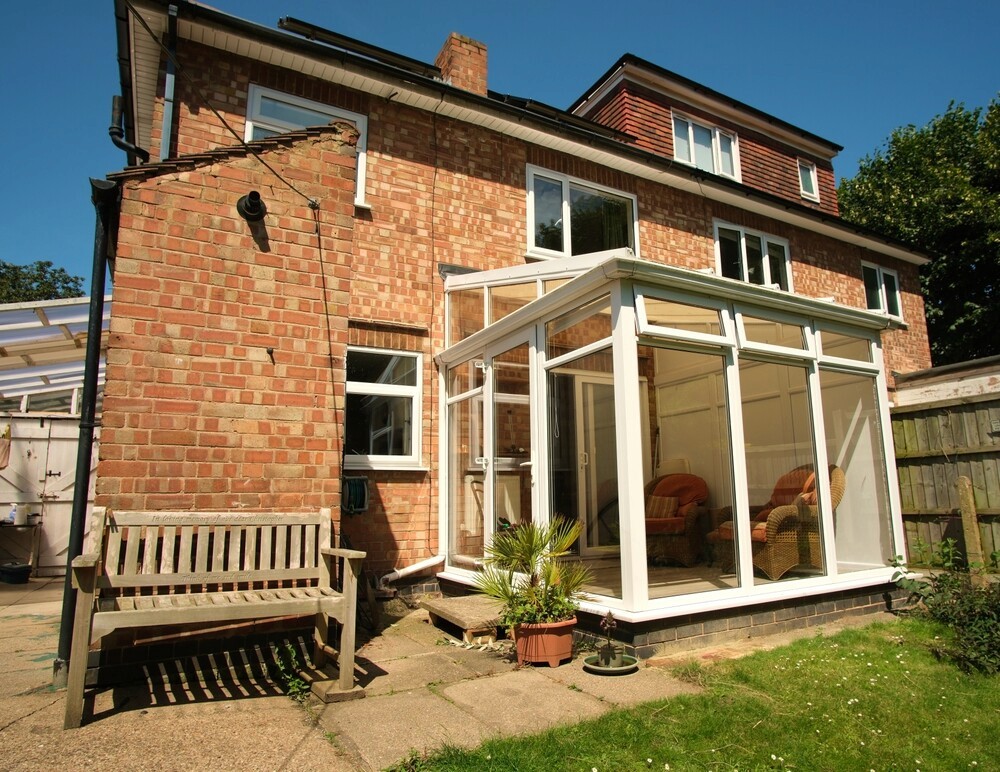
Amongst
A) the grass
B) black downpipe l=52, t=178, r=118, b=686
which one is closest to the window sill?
black downpipe l=52, t=178, r=118, b=686

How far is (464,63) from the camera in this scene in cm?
998

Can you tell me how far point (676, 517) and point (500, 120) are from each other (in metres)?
5.77

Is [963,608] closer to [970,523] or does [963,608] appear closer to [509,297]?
[970,523]

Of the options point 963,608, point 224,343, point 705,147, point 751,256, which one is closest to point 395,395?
point 224,343

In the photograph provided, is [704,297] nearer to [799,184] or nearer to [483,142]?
[483,142]

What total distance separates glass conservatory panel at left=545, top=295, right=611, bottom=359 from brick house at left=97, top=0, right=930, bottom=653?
0.08 feet

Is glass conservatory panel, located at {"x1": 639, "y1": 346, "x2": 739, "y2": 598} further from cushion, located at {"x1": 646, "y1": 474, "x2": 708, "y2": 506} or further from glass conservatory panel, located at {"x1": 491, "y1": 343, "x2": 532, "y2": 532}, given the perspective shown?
glass conservatory panel, located at {"x1": 491, "y1": 343, "x2": 532, "y2": 532}

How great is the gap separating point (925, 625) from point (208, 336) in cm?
611

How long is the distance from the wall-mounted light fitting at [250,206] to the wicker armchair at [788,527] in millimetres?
4367

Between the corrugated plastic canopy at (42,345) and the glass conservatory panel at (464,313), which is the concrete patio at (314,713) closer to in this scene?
the glass conservatory panel at (464,313)

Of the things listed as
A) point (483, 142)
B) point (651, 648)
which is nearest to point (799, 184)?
point (483, 142)

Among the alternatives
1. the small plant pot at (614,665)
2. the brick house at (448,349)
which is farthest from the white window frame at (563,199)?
the small plant pot at (614,665)

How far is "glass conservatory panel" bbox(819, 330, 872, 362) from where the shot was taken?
6293 mm

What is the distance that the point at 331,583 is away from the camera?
4453 millimetres
